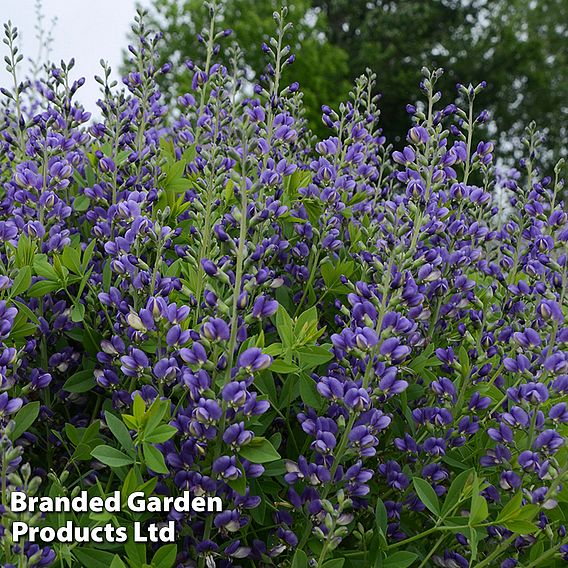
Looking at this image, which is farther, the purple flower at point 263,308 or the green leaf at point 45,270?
the green leaf at point 45,270

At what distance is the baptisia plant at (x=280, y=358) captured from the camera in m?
1.79

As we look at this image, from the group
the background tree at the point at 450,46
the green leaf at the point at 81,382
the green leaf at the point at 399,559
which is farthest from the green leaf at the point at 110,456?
the background tree at the point at 450,46

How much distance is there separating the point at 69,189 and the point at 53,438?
3.25 feet

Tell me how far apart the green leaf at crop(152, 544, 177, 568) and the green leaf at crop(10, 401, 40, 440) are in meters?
0.47

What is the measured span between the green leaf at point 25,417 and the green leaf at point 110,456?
25cm

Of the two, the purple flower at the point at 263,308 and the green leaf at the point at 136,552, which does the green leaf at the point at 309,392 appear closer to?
the purple flower at the point at 263,308

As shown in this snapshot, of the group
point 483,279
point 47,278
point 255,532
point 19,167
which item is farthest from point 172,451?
point 483,279

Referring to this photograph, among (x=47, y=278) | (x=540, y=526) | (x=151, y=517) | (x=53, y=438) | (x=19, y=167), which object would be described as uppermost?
(x=19, y=167)

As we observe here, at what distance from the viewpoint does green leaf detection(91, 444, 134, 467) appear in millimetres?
1738

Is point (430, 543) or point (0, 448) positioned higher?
point (0, 448)

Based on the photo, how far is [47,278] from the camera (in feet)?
7.25

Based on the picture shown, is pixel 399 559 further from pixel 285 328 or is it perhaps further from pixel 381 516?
pixel 285 328

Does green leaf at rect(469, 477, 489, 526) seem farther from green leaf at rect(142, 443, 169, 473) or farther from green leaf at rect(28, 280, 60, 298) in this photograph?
green leaf at rect(28, 280, 60, 298)

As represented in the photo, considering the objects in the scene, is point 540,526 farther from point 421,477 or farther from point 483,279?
point 483,279
